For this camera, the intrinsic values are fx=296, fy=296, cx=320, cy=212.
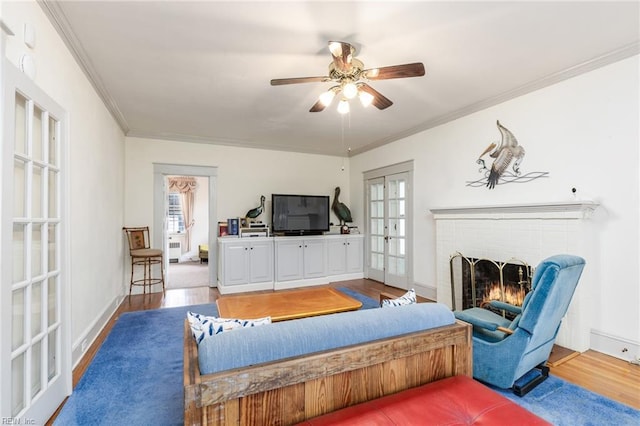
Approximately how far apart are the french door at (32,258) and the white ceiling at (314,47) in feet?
2.91

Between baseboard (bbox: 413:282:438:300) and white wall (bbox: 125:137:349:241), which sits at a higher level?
white wall (bbox: 125:137:349:241)

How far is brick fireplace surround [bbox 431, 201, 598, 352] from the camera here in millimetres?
2701

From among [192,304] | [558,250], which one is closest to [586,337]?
[558,250]

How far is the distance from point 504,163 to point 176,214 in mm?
8340

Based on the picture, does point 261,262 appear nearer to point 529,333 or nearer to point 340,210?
point 340,210

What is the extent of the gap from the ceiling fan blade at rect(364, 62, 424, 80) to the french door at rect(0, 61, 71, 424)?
2143 mm

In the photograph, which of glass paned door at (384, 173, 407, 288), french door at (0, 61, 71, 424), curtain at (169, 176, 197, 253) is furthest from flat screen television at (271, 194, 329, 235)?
curtain at (169, 176, 197, 253)

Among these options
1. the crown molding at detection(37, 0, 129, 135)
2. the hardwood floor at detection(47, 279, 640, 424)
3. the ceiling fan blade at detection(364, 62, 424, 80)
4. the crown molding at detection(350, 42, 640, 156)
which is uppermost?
the crown molding at detection(37, 0, 129, 135)

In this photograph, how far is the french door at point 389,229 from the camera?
4.90m

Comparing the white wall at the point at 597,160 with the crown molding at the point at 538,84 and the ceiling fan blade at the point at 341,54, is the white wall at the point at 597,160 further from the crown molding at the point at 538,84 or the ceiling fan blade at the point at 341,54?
the ceiling fan blade at the point at 341,54

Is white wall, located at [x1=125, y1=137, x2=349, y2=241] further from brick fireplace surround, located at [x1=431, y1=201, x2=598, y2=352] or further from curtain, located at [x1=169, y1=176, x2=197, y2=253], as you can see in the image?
curtain, located at [x1=169, y1=176, x2=197, y2=253]

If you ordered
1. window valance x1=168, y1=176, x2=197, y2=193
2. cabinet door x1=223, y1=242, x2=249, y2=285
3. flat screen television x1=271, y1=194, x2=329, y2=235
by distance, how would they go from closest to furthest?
cabinet door x1=223, y1=242, x2=249, y2=285
flat screen television x1=271, y1=194, x2=329, y2=235
window valance x1=168, y1=176, x2=197, y2=193

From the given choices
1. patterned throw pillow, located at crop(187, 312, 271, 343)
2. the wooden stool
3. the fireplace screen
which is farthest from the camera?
the wooden stool

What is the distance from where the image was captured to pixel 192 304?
4.18m
